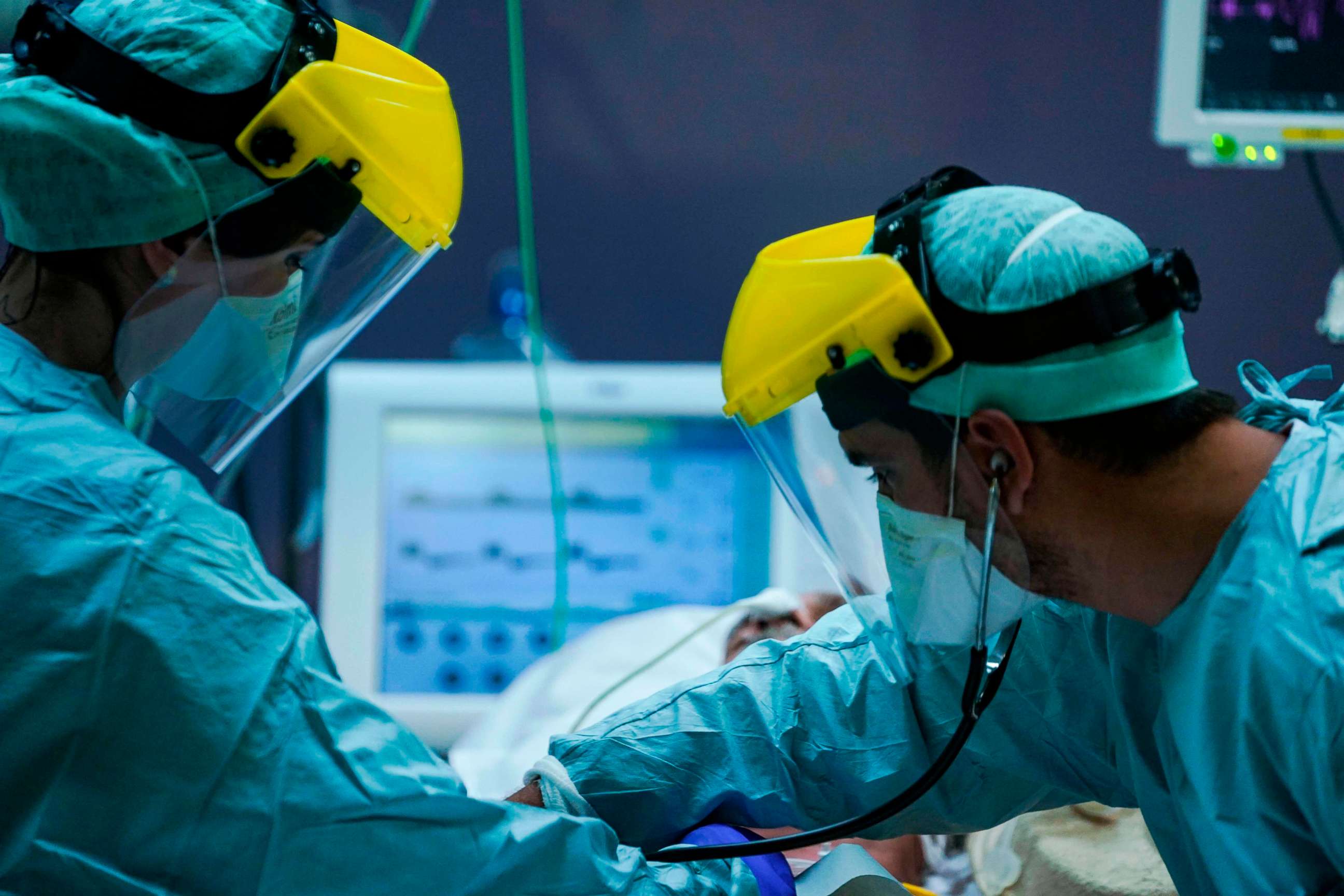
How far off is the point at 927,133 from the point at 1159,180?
1.54ft

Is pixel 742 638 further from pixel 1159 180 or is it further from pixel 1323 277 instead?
pixel 1323 277

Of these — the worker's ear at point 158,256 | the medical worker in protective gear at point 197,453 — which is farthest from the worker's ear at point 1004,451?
the worker's ear at point 158,256

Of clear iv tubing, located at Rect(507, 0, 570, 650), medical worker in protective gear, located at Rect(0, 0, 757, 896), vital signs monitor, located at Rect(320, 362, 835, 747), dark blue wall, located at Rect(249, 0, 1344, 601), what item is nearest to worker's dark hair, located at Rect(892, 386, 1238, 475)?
medical worker in protective gear, located at Rect(0, 0, 757, 896)

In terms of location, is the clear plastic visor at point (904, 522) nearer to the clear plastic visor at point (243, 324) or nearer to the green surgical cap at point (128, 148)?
the clear plastic visor at point (243, 324)

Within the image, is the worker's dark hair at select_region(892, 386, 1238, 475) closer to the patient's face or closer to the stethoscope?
the stethoscope

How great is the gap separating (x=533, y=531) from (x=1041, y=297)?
147 centimetres

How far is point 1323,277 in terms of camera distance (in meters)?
2.38

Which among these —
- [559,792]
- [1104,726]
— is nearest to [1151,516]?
[1104,726]

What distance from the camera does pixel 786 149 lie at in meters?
2.38

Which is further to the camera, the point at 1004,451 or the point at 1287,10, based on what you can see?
the point at 1287,10

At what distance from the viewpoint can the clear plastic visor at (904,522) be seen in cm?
93

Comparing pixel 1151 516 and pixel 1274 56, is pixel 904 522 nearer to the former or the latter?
pixel 1151 516

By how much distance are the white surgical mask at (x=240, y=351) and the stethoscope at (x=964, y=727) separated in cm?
55

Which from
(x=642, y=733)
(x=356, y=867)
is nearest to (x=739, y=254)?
(x=642, y=733)
